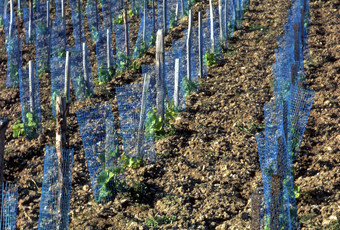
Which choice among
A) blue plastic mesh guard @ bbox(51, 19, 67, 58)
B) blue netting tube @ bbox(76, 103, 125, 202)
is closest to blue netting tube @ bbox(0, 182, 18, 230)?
blue netting tube @ bbox(76, 103, 125, 202)

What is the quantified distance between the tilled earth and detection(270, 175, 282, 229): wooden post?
74 cm

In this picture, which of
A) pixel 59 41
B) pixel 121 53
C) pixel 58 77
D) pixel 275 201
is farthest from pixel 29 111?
pixel 275 201

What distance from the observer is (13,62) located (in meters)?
9.41

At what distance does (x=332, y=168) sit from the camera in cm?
580

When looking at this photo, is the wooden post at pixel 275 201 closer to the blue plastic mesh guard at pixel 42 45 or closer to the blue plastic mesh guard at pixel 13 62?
the blue plastic mesh guard at pixel 13 62

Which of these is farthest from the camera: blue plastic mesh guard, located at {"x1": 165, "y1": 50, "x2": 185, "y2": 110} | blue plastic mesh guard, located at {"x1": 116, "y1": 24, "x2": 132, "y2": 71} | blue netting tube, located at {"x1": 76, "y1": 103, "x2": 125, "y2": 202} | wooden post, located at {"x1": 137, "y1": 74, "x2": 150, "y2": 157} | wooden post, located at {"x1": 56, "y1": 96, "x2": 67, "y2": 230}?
blue plastic mesh guard, located at {"x1": 116, "y1": 24, "x2": 132, "y2": 71}

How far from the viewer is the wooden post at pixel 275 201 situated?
366cm

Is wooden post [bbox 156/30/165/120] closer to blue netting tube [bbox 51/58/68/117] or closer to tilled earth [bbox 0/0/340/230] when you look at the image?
tilled earth [bbox 0/0/340/230]

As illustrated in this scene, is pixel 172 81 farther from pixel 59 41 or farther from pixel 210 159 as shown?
pixel 59 41

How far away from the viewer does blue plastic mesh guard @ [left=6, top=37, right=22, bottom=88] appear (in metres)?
9.18

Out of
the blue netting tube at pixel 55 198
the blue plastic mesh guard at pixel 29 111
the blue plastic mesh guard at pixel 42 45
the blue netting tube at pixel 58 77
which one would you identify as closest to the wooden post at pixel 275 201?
the blue netting tube at pixel 55 198

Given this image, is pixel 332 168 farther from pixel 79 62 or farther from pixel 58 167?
pixel 79 62

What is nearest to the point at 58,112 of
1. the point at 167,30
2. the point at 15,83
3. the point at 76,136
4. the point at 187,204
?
the point at 187,204

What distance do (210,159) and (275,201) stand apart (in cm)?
253
